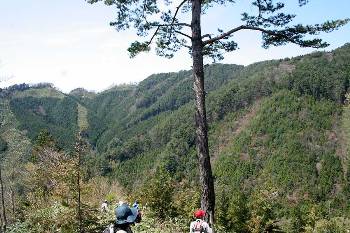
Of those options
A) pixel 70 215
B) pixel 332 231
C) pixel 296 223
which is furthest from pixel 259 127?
pixel 70 215

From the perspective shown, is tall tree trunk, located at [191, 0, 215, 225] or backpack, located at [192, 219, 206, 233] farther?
tall tree trunk, located at [191, 0, 215, 225]

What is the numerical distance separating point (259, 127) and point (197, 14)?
189 m

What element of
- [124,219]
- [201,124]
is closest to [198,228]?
[201,124]

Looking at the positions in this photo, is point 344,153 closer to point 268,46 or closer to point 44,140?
point 44,140

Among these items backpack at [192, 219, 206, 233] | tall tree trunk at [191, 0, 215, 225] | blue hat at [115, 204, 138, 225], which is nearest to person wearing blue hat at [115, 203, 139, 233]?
blue hat at [115, 204, 138, 225]

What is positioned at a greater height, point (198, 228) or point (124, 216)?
point (124, 216)

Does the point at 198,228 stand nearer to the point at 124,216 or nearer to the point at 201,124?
the point at 201,124

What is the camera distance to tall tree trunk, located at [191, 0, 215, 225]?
435 inches

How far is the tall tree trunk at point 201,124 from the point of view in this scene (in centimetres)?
1105

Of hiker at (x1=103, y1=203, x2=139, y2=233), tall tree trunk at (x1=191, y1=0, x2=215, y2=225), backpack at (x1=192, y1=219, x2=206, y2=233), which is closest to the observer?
hiker at (x1=103, y1=203, x2=139, y2=233)

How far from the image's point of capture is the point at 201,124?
1130 cm

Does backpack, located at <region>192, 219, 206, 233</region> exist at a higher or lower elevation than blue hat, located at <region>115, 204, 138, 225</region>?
lower

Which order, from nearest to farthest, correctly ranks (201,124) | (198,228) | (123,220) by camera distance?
(123,220) < (198,228) < (201,124)

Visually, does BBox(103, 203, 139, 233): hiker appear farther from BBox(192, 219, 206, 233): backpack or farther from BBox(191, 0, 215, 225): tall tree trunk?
BBox(191, 0, 215, 225): tall tree trunk
